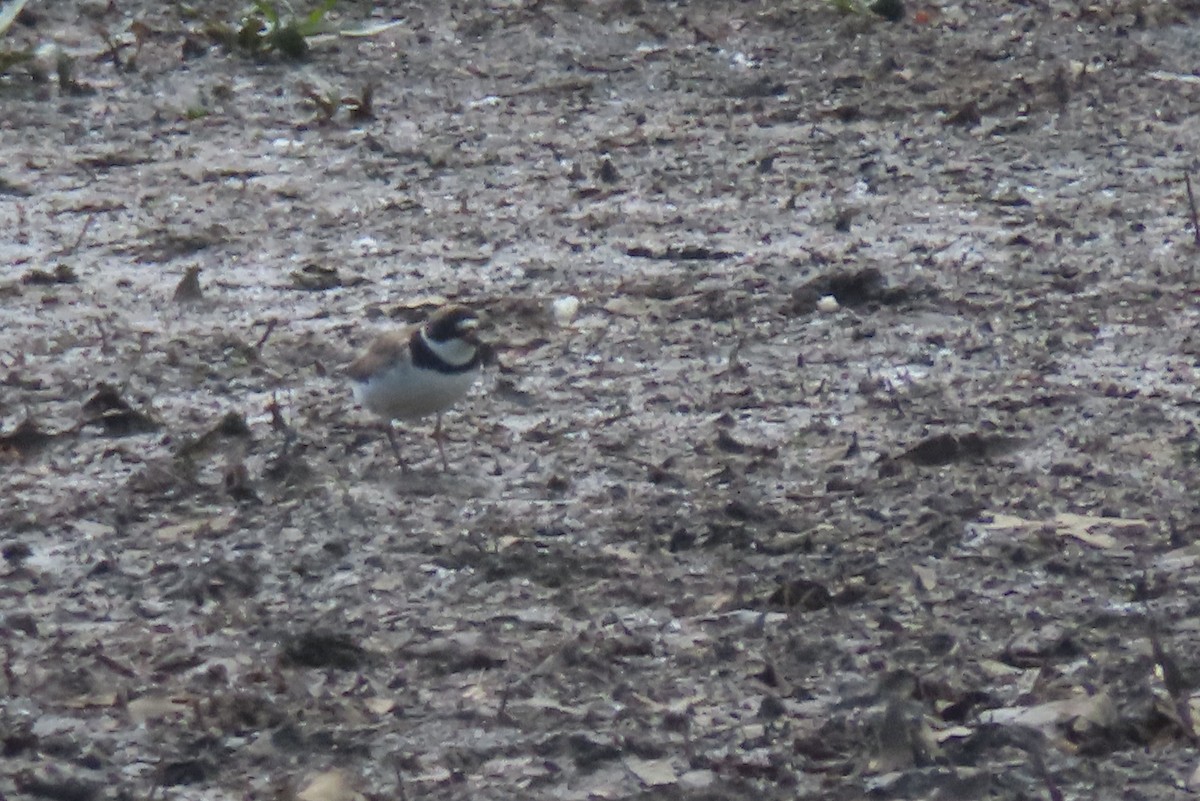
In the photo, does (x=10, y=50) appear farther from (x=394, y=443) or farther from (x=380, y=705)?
(x=380, y=705)

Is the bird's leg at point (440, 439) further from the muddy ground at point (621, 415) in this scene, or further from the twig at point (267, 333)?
the twig at point (267, 333)

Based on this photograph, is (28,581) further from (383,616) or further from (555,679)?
(555,679)

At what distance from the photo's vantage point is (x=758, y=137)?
861 cm

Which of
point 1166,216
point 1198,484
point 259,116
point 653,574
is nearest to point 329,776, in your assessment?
point 653,574

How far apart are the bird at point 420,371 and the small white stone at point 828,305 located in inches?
53.5

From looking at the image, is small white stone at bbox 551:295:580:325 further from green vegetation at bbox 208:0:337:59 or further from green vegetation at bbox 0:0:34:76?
green vegetation at bbox 0:0:34:76

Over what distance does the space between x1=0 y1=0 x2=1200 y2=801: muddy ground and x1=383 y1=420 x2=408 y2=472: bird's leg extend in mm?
79

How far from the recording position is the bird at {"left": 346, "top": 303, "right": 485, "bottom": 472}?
5633mm

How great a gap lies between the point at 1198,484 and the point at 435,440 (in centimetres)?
217

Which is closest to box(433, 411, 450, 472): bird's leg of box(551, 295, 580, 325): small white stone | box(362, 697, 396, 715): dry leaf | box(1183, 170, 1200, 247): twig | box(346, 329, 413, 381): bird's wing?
box(346, 329, 413, 381): bird's wing

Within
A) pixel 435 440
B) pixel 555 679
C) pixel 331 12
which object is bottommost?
pixel 331 12

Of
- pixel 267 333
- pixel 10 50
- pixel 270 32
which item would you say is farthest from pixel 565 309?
pixel 10 50

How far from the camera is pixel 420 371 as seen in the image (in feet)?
18.4

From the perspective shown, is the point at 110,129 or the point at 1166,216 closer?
the point at 1166,216
